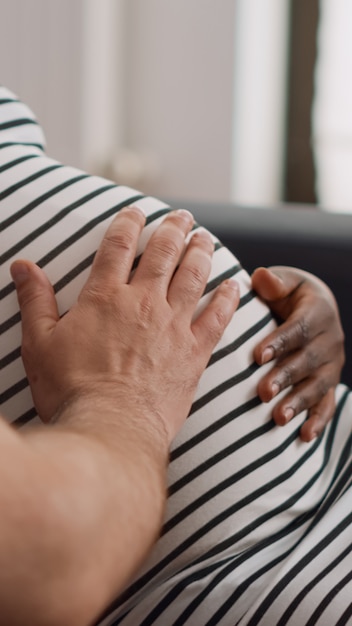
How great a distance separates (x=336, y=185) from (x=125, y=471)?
2.60 meters

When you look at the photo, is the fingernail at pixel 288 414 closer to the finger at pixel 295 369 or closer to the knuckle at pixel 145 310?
the finger at pixel 295 369

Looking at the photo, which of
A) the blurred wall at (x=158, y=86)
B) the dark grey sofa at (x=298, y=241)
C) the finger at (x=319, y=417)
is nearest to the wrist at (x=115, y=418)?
the finger at (x=319, y=417)

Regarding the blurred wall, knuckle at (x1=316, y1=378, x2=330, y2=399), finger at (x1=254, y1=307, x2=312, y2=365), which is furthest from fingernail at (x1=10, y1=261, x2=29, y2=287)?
the blurred wall

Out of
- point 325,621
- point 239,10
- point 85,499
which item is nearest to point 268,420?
point 325,621

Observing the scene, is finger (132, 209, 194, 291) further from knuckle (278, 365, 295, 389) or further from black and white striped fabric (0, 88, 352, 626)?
knuckle (278, 365, 295, 389)

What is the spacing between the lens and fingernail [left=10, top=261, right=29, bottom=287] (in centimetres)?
75

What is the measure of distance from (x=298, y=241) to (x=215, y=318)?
0.47 m

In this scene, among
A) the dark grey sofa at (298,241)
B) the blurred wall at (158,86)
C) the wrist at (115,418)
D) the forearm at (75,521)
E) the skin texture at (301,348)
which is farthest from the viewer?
the blurred wall at (158,86)

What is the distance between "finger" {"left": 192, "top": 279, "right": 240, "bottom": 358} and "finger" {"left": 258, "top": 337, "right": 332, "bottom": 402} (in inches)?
2.9

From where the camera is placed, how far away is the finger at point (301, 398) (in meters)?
0.83

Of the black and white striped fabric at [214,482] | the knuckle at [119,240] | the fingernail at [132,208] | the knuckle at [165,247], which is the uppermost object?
the fingernail at [132,208]

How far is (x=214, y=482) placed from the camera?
768 millimetres

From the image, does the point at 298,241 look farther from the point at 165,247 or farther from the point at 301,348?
the point at 165,247

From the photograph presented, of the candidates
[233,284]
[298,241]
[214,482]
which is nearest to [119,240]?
[233,284]
